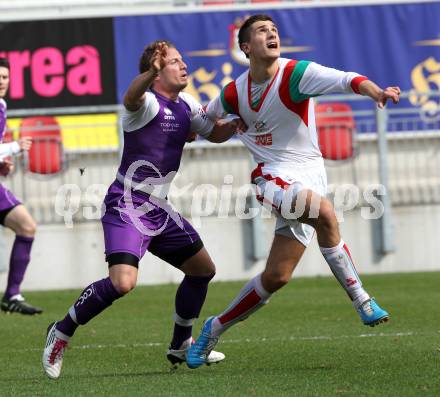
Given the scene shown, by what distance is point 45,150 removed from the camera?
15.0 meters

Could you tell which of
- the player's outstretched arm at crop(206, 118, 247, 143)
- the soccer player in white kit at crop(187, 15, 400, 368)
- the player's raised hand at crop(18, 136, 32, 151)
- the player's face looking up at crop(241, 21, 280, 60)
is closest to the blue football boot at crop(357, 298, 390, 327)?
the soccer player in white kit at crop(187, 15, 400, 368)

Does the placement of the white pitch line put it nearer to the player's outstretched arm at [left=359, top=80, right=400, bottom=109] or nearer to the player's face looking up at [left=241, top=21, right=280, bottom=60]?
the player's face looking up at [left=241, top=21, right=280, bottom=60]

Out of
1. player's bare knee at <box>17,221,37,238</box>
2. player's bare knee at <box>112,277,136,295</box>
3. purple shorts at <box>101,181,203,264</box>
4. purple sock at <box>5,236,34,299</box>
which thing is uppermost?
purple shorts at <box>101,181,203,264</box>

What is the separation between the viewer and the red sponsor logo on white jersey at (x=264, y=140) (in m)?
7.51

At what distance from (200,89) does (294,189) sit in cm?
1002

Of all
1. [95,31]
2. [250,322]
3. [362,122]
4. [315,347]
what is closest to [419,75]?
[362,122]

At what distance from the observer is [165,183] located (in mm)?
7566

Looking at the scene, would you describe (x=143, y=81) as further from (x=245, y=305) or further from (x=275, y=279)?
(x=245, y=305)

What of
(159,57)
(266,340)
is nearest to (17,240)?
(266,340)

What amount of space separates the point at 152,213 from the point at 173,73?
90 centimetres

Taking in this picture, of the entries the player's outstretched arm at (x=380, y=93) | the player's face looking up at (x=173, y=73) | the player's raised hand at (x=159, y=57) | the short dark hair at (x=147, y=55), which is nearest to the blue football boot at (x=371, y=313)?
the player's outstretched arm at (x=380, y=93)

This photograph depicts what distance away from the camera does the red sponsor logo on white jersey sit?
751 cm

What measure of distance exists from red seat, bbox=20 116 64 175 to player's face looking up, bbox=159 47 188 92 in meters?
7.60

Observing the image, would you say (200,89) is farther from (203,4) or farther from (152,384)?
(152,384)
